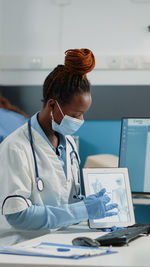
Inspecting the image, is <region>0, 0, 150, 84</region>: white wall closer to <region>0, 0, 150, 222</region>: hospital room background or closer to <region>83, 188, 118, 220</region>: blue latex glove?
<region>0, 0, 150, 222</region>: hospital room background

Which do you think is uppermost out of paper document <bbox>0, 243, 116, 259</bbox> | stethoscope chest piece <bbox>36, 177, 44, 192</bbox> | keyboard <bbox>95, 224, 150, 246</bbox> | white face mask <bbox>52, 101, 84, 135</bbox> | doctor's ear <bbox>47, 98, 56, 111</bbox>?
doctor's ear <bbox>47, 98, 56, 111</bbox>

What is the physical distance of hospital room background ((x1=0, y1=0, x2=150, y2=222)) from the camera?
297 cm

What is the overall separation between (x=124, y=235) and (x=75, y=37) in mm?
1806

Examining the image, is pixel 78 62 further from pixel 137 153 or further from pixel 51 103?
pixel 137 153

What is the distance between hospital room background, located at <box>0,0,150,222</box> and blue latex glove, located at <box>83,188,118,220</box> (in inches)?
48.4

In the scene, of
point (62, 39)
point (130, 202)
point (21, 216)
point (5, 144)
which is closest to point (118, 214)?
point (130, 202)

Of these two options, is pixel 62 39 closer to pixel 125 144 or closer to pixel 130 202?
pixel 125 144

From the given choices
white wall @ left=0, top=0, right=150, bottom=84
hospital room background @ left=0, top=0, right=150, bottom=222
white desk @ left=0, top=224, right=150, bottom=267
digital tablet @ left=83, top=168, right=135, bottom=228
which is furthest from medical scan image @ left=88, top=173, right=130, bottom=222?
white wall @ left=0, top=0, right=150, bottom=84

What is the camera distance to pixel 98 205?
1.68m

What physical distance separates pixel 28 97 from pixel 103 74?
528mm

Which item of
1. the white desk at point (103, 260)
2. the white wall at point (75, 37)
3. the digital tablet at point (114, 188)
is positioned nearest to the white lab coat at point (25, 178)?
the digital tablet at point (114, 188)

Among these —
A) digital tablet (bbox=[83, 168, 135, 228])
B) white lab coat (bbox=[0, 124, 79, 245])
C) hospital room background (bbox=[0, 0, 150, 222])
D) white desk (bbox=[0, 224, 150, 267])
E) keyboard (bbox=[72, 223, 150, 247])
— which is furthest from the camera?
hospital room background (bbox=[0, 0, 150, 222])

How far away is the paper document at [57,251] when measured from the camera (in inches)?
50.3

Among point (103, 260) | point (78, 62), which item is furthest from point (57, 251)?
point (78, 62)
